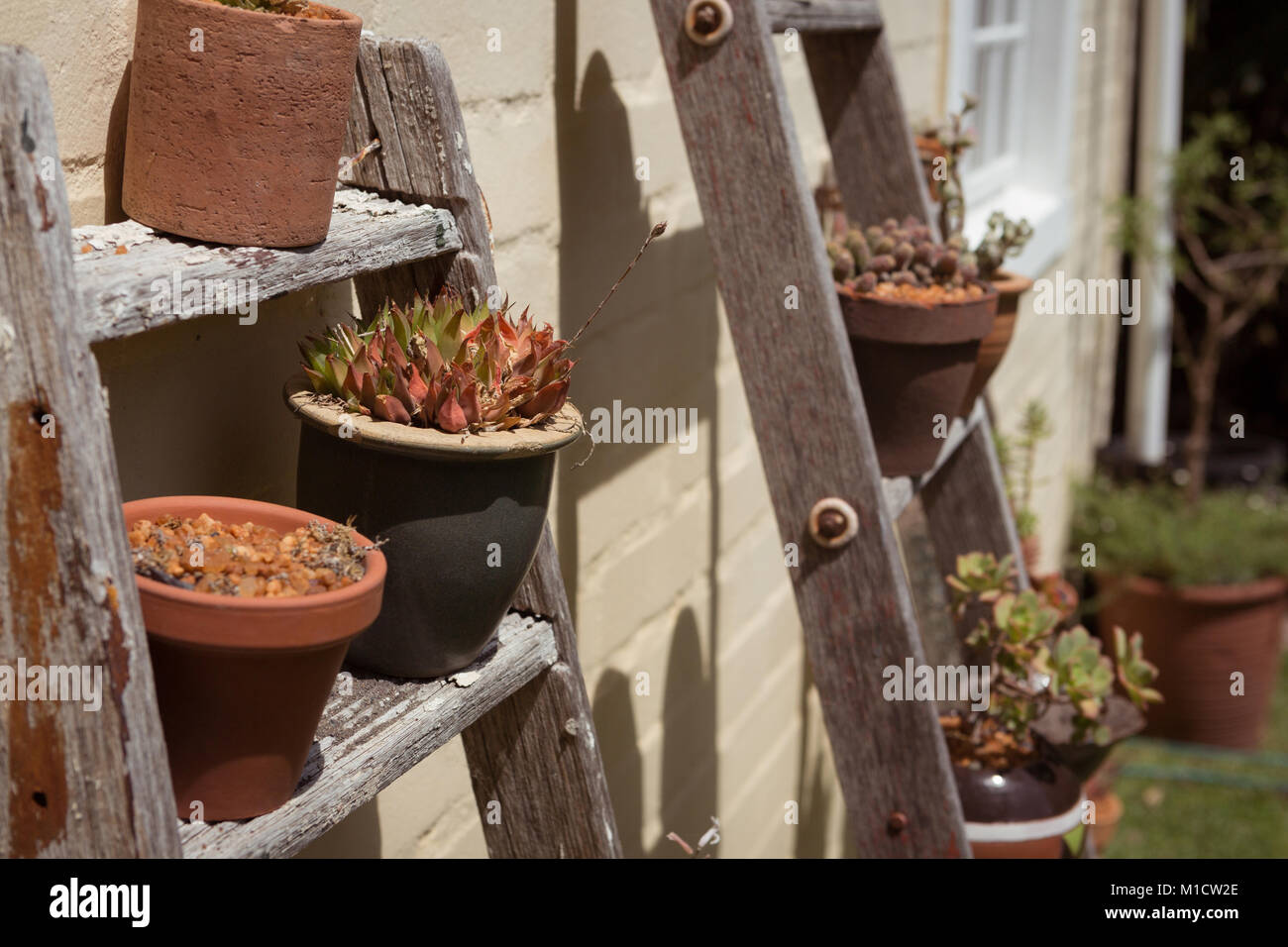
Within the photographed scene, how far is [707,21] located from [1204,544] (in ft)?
10.3

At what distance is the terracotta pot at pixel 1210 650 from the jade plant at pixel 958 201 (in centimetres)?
213

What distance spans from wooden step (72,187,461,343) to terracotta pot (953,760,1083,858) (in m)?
1.05

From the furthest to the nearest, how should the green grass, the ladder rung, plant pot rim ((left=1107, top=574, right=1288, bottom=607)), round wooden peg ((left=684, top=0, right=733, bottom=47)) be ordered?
1. plant pot rim ((left=1107, top=574, right=1288, bottom=607))
2. the green grass
3. the ladder rung
4. round wooden peg ((left=684, top=0, right=733, bottom=47))

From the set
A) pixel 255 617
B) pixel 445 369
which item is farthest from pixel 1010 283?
pixel 255 617

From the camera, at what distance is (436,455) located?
0.90 m

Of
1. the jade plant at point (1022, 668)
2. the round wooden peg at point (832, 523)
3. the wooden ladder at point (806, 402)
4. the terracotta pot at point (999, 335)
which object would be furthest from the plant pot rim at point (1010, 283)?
the round wooden peg at point (832, 523)

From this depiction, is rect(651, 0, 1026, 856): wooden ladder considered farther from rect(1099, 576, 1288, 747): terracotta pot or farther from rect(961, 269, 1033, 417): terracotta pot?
rect(1099, 576, 1288, 747): terracotta pot

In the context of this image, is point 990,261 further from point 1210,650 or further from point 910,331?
point 1210,650

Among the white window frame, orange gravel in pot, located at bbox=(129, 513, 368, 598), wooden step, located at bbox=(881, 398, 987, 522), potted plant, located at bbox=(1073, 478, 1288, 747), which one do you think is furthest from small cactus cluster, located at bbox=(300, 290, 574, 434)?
potted plant, located at bbox=(1073, 478, 1288, 747)

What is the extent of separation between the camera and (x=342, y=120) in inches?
35.2

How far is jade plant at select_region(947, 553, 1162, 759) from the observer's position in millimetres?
1790
